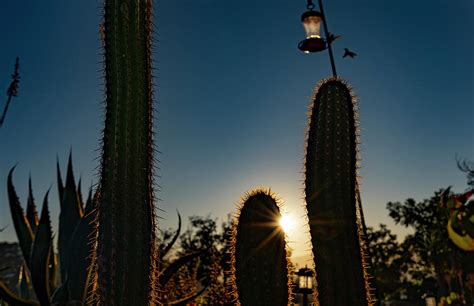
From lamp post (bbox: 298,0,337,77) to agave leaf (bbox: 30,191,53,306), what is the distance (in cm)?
500

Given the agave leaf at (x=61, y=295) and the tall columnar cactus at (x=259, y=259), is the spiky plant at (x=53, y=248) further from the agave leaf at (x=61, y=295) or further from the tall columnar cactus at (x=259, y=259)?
the tall columnar cactus at (x=259, y=259)

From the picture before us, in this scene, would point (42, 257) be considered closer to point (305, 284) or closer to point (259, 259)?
point (259, 259)

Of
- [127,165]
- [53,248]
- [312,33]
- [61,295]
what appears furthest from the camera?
[312,33]

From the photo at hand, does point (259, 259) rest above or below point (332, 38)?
below

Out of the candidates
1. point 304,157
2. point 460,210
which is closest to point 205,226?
point 460,210

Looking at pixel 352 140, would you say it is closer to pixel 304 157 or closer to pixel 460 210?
pixel 304 157

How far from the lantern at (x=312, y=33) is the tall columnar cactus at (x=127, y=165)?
5857mm

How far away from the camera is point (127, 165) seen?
1672mm

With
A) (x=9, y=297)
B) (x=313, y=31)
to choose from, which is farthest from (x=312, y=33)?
(x=9, y=297)

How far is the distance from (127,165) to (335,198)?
954 millimetres

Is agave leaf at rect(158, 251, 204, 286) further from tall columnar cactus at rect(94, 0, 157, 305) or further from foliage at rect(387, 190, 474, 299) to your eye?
foliage at rect(387, 190, 474, 299)

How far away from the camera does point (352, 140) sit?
85.2 inches

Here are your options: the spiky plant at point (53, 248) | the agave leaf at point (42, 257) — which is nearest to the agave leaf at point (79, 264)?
the spiky plant at point (53, 248)

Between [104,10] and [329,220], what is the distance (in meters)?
1.33
